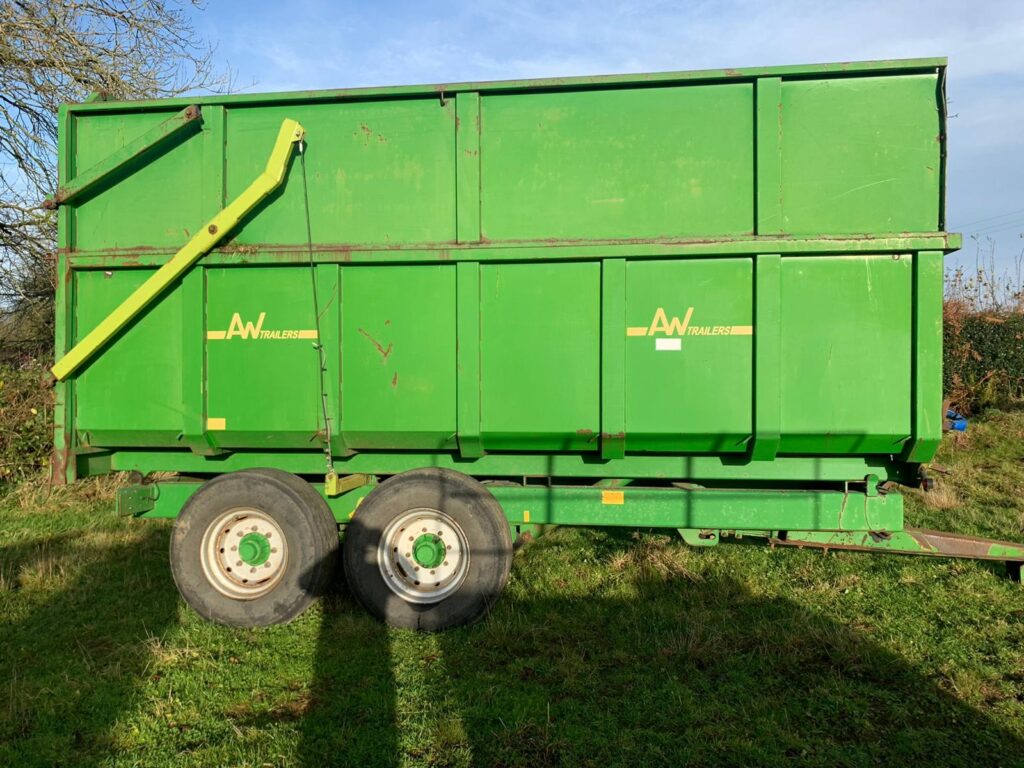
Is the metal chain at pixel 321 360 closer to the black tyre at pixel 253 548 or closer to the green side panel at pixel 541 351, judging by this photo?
the black tyre at pixel 253 548

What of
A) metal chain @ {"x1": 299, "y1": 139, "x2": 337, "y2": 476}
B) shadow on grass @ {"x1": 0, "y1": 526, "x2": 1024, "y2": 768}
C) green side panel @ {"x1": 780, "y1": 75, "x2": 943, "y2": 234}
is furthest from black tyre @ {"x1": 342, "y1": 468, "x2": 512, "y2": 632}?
green side panel @ {"x1": 780, "y1": 75, "x2": 943, "y2": 234}

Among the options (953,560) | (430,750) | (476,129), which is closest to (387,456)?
(430,750)

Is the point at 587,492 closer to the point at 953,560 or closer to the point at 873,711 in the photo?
the point at 873,711

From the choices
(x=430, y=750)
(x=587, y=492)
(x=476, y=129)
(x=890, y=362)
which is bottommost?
(x=430, y=750)

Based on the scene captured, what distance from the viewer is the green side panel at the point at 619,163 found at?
150 inches

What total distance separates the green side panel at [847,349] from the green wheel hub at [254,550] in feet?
10.8

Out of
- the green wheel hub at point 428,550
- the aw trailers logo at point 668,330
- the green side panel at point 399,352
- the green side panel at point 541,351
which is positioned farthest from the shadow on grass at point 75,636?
the aw trailers logo at point 668,330

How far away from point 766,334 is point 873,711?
1970 mm

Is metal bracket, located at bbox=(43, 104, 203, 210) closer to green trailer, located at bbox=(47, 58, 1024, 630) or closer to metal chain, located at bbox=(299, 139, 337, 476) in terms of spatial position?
green trailer, located at bbox=(47, 58, 1024, 630)

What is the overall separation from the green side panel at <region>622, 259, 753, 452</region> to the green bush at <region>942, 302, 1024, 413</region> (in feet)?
24.6

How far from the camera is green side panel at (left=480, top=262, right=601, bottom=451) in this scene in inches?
151

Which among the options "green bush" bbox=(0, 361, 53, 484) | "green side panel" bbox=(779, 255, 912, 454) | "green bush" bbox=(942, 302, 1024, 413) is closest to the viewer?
"green side panel" bbox=(779, 255, 912, 454)

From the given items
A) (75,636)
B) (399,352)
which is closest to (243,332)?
(399,352)

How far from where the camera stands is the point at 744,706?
3098 mm
